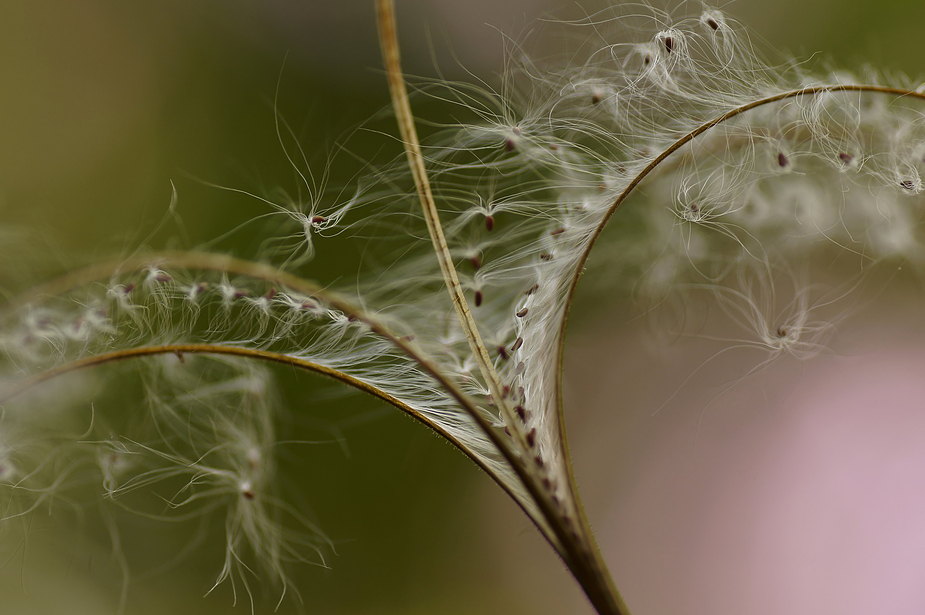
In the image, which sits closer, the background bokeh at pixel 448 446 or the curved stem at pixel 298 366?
the curved stem at pixel 298 366

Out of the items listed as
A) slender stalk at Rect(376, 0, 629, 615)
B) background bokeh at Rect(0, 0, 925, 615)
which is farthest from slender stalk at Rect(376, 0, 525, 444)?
background bokeh at Rect(0, 0, 925, 615)

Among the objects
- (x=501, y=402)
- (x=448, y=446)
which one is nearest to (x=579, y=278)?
(x=501, y=402)

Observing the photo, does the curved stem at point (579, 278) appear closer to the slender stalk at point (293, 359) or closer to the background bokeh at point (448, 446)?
the slender stalk at point (293, 359)

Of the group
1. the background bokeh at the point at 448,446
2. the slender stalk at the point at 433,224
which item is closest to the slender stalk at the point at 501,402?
the slender stalk at the point at 433,224

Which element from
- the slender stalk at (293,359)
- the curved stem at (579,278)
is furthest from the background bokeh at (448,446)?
the curved stem at (579,278)

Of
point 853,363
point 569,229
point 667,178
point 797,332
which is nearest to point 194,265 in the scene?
point 569,229

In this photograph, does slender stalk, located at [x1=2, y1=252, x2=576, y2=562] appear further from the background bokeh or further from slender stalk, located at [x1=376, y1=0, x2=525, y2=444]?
the background bokeh

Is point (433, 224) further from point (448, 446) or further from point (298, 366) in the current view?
point (448, 446)

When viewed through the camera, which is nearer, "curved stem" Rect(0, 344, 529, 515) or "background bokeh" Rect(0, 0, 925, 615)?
"curved stem" Rect(0, 344, 529, 515)
